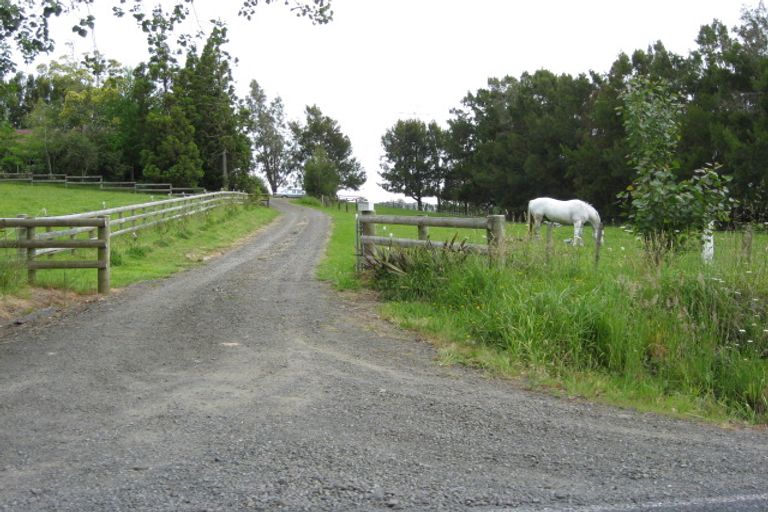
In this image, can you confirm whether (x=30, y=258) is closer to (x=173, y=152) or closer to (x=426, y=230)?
(x=426, y=230)

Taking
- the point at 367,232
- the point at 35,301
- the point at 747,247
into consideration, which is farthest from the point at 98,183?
the point at 747,247

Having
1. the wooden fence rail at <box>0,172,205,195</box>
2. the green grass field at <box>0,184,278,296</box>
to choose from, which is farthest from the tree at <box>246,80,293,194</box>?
the green grass field at <box>0,184,278,296</box>

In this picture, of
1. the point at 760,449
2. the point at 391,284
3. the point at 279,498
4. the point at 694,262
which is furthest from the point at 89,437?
the point at 694,262

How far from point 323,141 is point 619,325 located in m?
94.6

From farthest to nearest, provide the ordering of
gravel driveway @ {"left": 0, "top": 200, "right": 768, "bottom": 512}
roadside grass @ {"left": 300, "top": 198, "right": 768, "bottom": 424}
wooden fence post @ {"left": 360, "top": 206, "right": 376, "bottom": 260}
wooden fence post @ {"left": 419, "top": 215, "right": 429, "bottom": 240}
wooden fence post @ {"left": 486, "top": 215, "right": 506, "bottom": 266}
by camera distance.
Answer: wooden fence post @ {"left": 360, "top": 206, "right": 376, "bottom": 260} < wooden fence post @ {"left": 419, "top": 215, "right": 429, "bottom": 240} < wooden fence post @ {"left": 486, "top": 215, "right": 506, "bottom": 266} < roadside grass @ {"left": 300, "top": 198, "right": 768, "bottom": 424} < gravel driveway @ {"left": 0, "top": 200, "right": 768, "bottom": 512}

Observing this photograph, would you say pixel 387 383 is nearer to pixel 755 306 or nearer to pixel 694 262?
pixel 755 306

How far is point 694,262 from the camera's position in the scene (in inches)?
352

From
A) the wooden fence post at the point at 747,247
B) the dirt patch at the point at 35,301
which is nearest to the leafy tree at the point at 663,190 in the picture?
the wooden fence post at the point at 747,247

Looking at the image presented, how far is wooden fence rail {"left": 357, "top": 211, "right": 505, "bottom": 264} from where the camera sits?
984cm

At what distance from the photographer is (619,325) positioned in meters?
7.21

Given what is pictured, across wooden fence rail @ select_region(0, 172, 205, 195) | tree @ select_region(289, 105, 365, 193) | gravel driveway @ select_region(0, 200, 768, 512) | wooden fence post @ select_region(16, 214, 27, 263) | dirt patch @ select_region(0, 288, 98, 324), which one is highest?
tree @ select_region(289, 105, 365, 193)

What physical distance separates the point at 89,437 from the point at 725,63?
44.9 m

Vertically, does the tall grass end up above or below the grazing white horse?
below

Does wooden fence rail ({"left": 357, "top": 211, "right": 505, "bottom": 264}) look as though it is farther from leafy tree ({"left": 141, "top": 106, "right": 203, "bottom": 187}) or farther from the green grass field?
leafy tree ({"left": 141, "top": 106, "right": 203, "bottom": 187})
